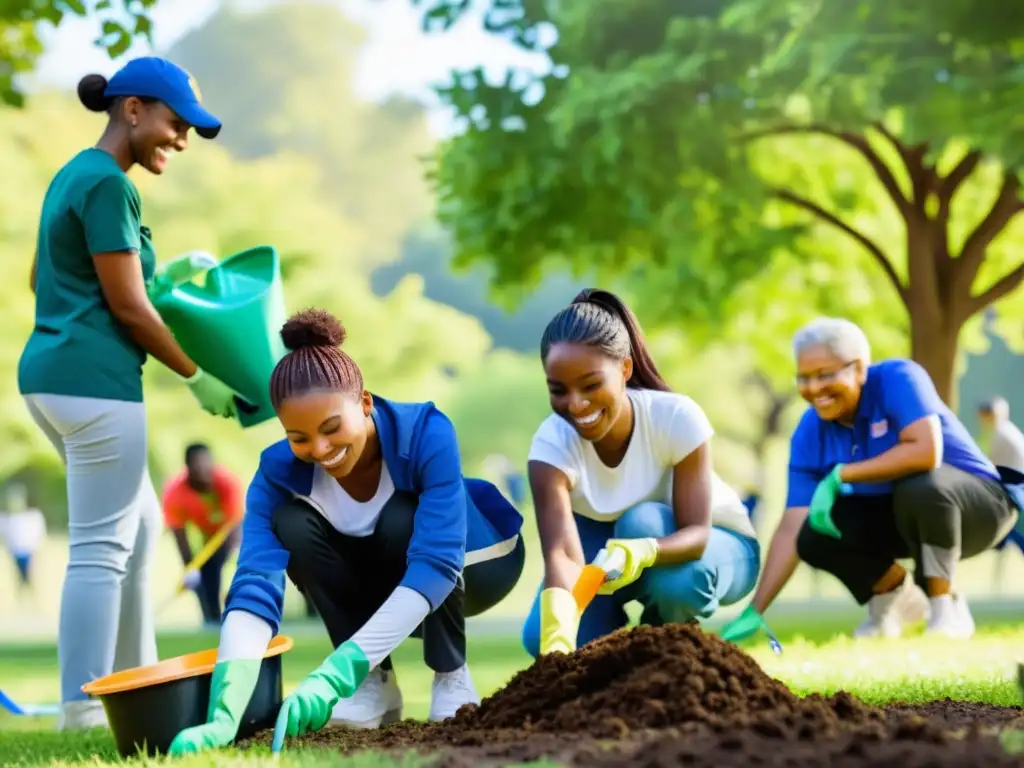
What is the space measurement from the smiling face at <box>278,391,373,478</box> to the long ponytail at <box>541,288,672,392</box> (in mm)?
614

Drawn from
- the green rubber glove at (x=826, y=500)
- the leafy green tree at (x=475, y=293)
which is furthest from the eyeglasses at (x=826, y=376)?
the leafy green tree at (x=475, y=293)

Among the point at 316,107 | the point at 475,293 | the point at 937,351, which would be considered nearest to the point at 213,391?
the point at 937,351

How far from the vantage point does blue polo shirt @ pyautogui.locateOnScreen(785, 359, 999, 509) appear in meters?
5.20

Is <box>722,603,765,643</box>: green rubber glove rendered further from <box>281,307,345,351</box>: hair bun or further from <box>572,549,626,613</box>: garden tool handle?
<box>281,307,345,351</box>: hair bun

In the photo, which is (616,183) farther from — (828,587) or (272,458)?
(828,587)

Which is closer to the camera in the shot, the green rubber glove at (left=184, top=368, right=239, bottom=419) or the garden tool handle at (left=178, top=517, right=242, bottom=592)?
the green rubber glove at (left=184, top=368, right=239, bottom=419)

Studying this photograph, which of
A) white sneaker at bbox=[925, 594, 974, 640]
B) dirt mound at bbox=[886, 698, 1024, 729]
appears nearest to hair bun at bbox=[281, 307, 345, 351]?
dirt mound at bbox=[886, 698, 1024, 729]

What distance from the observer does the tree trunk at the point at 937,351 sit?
10.1m

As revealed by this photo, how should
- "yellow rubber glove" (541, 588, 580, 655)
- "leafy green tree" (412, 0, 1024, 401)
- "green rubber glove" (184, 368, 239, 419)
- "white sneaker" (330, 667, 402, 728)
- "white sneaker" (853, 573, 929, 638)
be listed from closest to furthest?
1. "yellow rubber glove" (541, 588, 580, 655)
2. "white sneaker" (330, 667, 402, 728)
3. "green rubber glove" (184, 368, 239, 419)
4. "white sneaker" (853, 573, 929, 638)
5. "leafy green tree" (412, 0, 1024, 401)

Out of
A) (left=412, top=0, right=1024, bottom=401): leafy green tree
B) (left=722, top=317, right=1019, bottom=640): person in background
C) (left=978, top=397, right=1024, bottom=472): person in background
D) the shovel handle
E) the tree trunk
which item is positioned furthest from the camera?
the tree trunk

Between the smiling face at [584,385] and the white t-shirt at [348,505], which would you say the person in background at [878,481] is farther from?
the white t-shirt at [348,505]

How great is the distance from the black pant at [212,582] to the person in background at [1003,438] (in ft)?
19.5

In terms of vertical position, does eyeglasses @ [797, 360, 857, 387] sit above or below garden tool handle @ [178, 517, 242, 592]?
above

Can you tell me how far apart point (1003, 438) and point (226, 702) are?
667 cm
